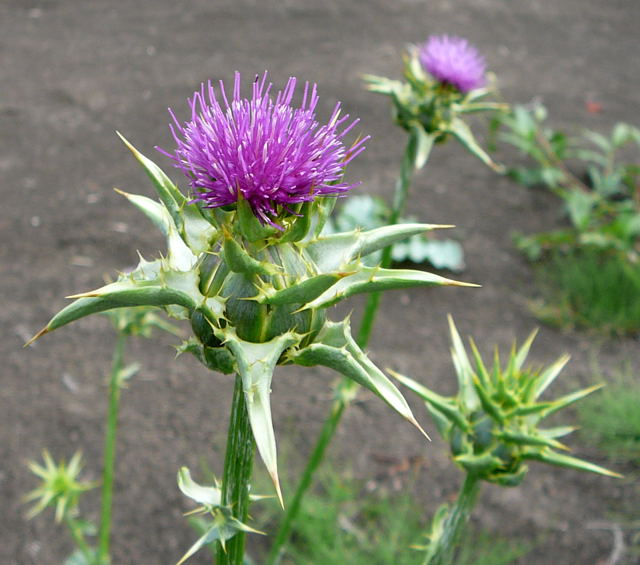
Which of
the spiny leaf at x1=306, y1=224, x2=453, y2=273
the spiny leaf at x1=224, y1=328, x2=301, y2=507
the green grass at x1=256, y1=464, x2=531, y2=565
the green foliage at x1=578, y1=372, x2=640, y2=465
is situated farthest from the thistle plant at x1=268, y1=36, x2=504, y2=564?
the green foliage at x1=578, y1=372, x2=640, y2=465

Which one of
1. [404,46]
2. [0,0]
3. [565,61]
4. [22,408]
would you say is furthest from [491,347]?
[0,0]

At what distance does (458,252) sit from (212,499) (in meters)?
2.86

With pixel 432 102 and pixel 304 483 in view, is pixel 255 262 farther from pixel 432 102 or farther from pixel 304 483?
pixel 432 102

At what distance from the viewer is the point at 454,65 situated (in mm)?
2158

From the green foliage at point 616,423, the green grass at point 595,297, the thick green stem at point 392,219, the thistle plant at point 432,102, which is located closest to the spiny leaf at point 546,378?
the thick green stem at point 392,219

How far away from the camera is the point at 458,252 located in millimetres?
3857

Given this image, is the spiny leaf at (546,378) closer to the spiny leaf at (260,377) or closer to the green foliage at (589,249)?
the spiny leaf at (260,377)

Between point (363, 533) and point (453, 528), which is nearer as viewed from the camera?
point (453, 528)

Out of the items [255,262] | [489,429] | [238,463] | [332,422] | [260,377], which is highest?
[255,262]

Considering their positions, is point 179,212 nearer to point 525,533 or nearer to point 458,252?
point 525,533

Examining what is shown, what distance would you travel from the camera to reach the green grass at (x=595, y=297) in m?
3.53

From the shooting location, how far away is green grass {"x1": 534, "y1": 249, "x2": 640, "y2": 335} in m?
3.53

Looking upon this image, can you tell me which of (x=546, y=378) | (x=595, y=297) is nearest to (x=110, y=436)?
(x=546, y=378)

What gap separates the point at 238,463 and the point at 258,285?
273 millimetres
